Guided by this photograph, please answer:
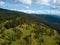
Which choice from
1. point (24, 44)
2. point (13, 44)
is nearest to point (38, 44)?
point (24, 44)

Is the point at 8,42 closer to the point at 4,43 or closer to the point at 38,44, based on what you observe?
the point at 4,43

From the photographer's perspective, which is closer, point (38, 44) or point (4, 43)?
point (4, 43)

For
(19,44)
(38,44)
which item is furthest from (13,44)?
(38,44)

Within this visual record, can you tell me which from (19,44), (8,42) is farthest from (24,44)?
(8,42)

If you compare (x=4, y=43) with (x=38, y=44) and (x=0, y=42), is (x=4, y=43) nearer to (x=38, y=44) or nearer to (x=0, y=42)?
(x=0, y=42)

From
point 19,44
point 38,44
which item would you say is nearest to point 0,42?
point 19,44

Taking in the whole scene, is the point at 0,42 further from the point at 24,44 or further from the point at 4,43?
the point at 24,44

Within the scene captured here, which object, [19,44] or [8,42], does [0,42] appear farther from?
[19,44]
